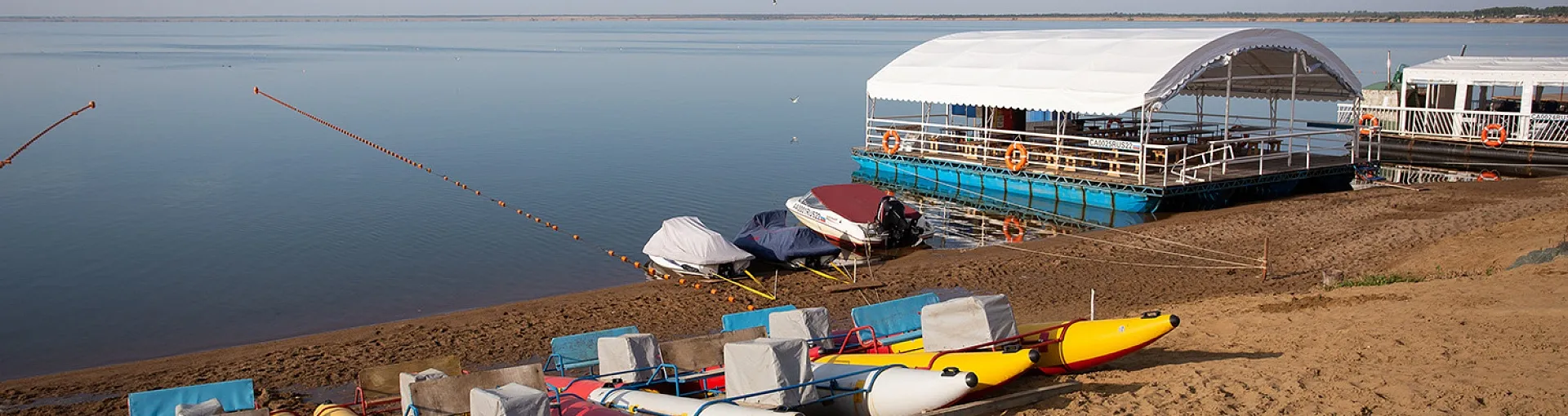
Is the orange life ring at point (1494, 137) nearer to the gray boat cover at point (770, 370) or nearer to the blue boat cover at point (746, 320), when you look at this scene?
the blue boat cover at point (746, 320)

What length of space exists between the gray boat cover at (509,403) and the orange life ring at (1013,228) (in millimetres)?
15574

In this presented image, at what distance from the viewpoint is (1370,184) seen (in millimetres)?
28078

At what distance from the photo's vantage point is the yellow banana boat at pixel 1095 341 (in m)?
10.1

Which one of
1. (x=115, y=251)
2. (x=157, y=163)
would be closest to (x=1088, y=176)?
(x=115, y=251)

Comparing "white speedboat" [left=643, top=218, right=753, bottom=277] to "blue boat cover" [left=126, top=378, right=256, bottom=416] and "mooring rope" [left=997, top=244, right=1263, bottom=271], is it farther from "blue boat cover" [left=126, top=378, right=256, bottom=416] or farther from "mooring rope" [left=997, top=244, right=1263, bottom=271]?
"blue boat cover" [left=126, top=378, right=256, bottom=416]

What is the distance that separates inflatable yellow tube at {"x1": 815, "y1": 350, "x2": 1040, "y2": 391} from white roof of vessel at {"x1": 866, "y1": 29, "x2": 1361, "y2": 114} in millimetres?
15187

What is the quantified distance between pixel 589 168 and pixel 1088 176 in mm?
14469

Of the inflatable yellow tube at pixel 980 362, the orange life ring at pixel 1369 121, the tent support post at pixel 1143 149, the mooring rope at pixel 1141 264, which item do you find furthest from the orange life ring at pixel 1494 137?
the inflatable yellow tube at pixel 980 362

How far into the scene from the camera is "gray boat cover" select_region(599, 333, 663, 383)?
A: 34.7 ft

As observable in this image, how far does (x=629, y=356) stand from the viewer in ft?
34.7

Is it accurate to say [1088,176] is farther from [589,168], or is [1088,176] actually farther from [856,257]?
[589,168]

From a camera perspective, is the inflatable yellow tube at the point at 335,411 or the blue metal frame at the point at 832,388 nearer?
the blue metal frame at the point at 832,388

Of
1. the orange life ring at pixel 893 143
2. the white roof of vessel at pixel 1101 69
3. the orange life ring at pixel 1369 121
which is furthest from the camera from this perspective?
the orange life ring at pixel 1369 121

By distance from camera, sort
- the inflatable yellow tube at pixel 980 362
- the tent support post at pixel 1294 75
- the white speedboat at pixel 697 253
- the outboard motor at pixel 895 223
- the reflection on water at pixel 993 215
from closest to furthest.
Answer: the inflatable yellow tube at pixel 980 362 → the white speedboat at pixel 697 253 → the outboard motor at pixel 895 223 → the reflection on water at pixel 993 215 → the tent support post at pixel 1294 75
